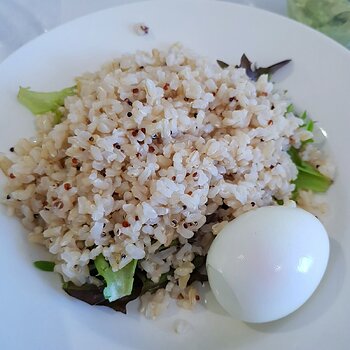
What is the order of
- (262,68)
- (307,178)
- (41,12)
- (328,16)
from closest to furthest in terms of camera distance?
(307,178)
(262,68)
(328,16)
(41,12)

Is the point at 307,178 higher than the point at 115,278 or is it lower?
higher

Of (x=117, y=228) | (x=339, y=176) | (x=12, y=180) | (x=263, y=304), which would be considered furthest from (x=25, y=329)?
(x=339, y=176)

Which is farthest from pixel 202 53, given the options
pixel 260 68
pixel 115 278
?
pixel 115 278

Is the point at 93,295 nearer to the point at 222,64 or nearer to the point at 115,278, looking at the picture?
the point at 115,278

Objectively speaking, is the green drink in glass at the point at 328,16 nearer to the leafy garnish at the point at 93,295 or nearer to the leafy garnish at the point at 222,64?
the leafy garnish at the point at 222,64

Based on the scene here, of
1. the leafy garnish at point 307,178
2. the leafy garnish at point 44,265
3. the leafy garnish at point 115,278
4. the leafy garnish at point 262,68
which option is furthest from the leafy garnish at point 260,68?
the leafy garnish at point 44,265

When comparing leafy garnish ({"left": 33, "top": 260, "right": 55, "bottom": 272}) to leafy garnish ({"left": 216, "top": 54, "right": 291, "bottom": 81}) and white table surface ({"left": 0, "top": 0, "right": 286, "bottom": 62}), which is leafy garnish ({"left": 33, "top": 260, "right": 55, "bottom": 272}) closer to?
leafy garnish ({"left": 216, "top": 54, "right": 291, "bottom": 81})
